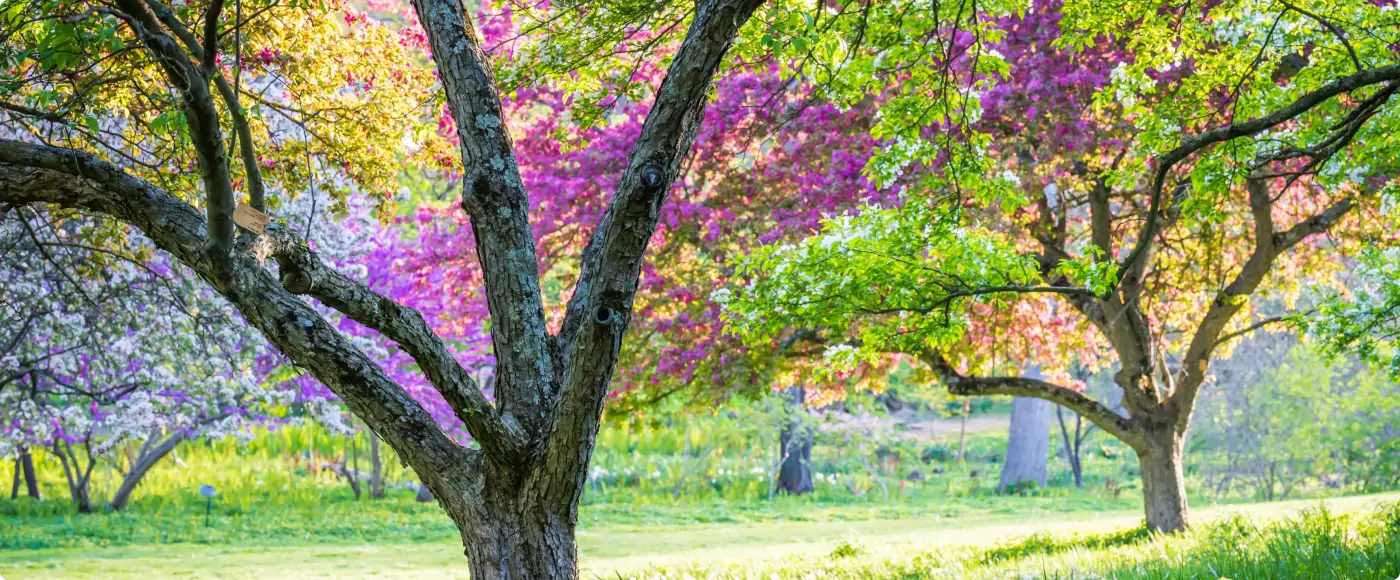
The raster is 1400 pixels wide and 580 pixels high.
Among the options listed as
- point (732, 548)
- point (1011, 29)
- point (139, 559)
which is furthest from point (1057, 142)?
point (139, 559)

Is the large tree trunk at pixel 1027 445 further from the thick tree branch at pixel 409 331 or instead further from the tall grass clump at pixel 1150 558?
the thick tree branch at pixel 409 331

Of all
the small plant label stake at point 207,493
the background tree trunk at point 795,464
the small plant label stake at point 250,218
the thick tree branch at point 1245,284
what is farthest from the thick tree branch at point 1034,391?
the background tree trunk at point 795,464

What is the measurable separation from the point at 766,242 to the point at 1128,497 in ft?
49.0

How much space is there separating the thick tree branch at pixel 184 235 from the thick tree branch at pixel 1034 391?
242 inches

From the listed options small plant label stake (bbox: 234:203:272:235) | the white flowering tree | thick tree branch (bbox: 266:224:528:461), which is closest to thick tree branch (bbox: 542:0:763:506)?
thick tree branch (bbox: 266:224:528:461)

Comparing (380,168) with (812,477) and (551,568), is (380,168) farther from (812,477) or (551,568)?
(812,477)

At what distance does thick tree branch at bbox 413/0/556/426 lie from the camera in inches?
159

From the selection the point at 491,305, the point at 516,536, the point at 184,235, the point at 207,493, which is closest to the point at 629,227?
the point at 491,305

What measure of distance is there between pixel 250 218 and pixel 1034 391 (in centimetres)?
749

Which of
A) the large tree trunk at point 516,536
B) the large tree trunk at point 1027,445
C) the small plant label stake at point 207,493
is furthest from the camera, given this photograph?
the large tree trunk at point 1027,445

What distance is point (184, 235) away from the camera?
3652 millimetres

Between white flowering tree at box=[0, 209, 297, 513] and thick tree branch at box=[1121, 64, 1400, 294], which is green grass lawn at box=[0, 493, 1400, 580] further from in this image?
thick tree branch at box=[1121, 64, 1400, 294]

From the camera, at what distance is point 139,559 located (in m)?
10.6

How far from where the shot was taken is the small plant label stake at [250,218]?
3135 mm
